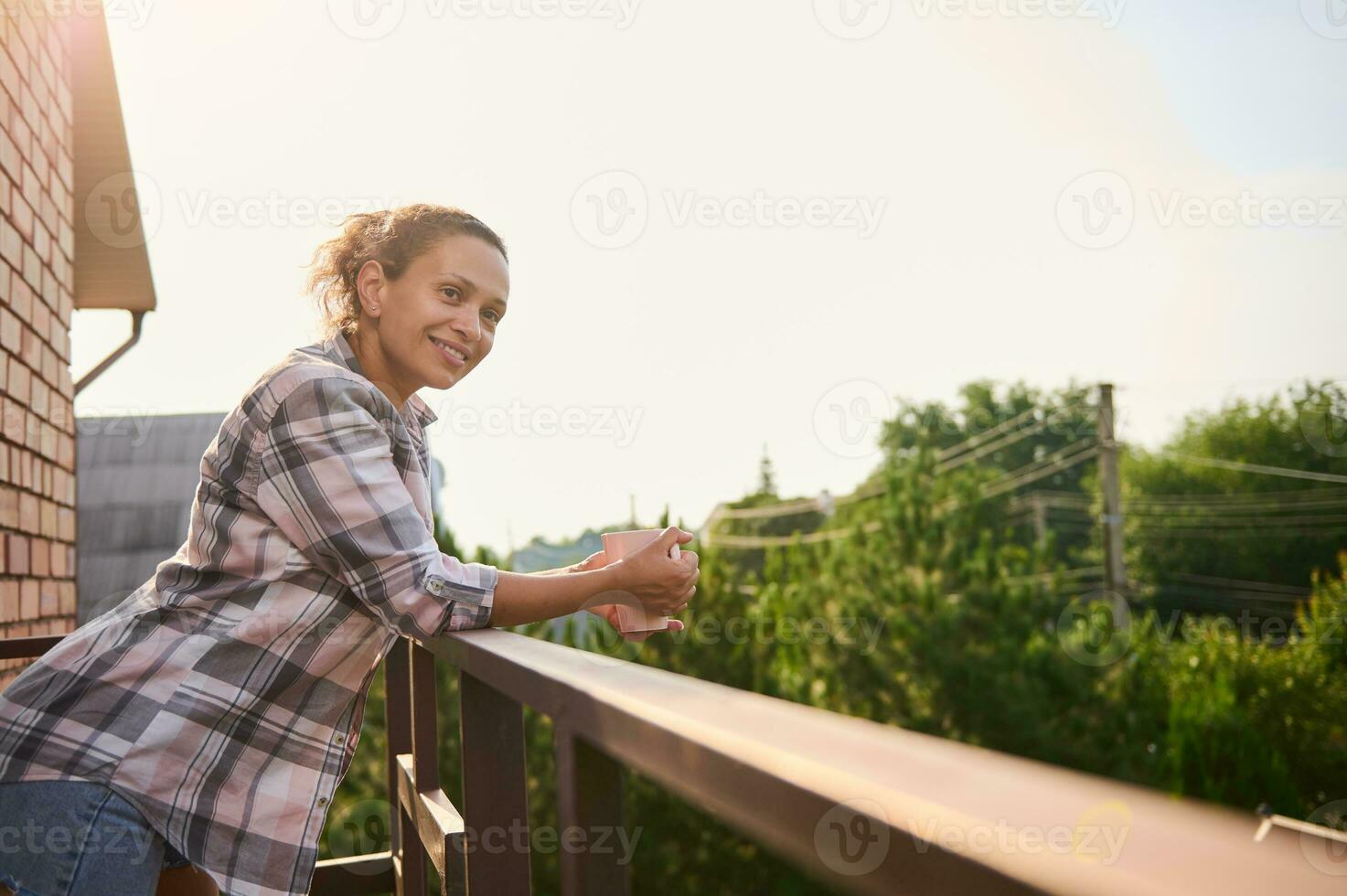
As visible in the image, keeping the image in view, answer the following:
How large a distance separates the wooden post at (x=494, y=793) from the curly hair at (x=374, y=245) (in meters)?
0.63

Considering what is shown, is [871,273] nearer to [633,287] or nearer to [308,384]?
[633,287]

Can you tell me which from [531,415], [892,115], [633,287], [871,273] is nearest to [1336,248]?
[871,273]

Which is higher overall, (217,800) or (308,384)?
(308,384)

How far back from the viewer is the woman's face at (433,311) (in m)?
1.51

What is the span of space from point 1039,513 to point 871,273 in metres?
11.4

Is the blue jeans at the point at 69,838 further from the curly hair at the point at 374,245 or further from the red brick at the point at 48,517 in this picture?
the red brick at the point at 48,517

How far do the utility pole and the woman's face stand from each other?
1638 centimetres

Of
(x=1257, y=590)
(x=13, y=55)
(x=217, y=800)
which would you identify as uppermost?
(x=13, y=55)

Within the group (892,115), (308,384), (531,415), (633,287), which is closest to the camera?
(308,384)

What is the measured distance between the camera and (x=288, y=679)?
4.25 ft

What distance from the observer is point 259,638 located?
127cm

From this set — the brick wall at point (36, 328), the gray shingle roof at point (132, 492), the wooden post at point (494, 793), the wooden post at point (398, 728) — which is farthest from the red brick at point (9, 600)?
the gray shingle roof at point (132, 492)

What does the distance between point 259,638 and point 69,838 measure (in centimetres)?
29

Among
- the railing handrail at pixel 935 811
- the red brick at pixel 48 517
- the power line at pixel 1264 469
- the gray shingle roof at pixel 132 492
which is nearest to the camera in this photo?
the railing handrail at pixel 935 811
